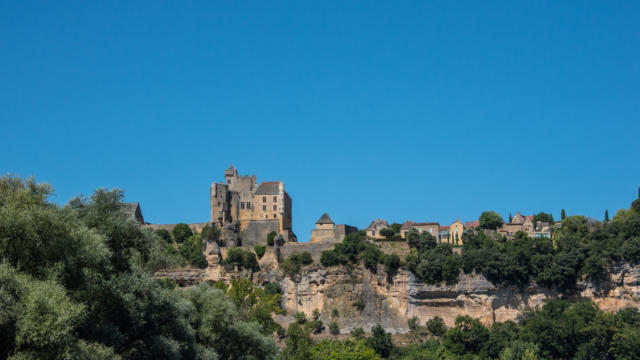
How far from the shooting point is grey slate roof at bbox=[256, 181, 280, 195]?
8812cm

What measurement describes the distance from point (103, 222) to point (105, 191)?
1439 millimetres

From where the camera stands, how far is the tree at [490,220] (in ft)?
296

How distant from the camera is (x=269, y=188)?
88750 millimetres

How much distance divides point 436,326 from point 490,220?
2167 cm

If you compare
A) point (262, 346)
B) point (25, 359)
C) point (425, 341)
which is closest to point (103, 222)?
point (25, 359)

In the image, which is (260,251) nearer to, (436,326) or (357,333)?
(357,333)

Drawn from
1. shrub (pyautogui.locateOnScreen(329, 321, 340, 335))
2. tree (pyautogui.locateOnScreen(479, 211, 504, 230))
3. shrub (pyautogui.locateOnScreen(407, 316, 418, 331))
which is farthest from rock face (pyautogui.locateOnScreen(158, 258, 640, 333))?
tree (pyautogui.locateOnScreen(479, 211, 504, 230))

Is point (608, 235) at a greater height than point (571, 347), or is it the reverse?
point (608, 235)

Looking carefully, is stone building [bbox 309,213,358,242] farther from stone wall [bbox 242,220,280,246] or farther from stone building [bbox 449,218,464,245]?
stone building [bbox 449,218,464,245]

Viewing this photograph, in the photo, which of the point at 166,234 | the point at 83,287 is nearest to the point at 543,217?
the point at 166,234

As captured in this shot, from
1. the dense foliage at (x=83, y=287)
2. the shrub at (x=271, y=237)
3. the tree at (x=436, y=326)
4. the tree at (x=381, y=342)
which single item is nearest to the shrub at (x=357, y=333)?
the tree at (x=381, y=342)

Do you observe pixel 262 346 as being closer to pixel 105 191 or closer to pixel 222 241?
pixel 105 191

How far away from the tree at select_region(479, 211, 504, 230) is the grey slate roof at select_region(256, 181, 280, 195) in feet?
70.9

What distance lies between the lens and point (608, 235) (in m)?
77.8
